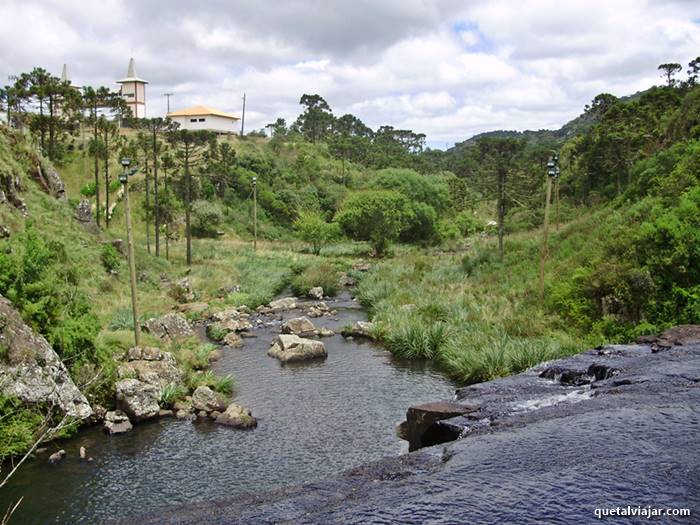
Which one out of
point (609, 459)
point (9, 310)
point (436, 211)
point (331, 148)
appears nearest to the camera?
point (609, 459)

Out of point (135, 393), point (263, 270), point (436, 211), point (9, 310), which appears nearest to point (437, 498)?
point (135, 393)

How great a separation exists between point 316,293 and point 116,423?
22047 millimetres

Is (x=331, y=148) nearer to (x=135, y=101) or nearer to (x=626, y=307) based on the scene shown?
(x=135, y=101)

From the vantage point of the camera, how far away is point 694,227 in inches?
848

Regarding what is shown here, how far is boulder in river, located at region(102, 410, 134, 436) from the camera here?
55.8 ft

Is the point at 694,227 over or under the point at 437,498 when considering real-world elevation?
over

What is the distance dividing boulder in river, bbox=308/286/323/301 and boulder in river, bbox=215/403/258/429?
20328mm

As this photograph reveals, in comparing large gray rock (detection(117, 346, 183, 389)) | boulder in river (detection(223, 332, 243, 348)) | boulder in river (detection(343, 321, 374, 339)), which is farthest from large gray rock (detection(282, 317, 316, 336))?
large gray rock (detection(117, 346, 183, 389))

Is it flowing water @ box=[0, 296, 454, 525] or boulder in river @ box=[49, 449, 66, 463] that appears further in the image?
boulder in river @ box=[49, 449, 66, 463]

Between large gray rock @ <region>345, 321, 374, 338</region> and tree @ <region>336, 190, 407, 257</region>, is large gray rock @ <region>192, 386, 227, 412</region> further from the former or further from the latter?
tree @ <region>336, 190, 407, 257</region>

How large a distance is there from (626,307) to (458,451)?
14.4 m

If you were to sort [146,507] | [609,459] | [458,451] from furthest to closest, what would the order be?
[146,507] → [458,451] → [609,459]

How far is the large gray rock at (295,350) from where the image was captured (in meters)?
24.5

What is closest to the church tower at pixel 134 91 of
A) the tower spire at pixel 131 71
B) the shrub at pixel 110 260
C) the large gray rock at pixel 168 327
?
the tower spire at pixel 131 71
